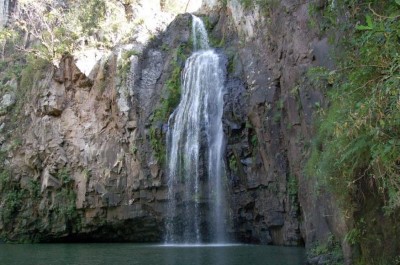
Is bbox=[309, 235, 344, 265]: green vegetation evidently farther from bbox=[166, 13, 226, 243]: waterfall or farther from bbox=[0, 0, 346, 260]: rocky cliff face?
bbox=[166, 13, 226, 243]: waterfall

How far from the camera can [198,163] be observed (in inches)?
647

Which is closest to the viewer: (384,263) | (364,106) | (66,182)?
(364,106)

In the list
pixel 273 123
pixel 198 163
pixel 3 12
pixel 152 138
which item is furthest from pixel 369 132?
pixel 3 12

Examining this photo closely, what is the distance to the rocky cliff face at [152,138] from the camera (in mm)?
12828

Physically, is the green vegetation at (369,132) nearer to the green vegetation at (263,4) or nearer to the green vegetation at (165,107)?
the green vegetation at (263,4)

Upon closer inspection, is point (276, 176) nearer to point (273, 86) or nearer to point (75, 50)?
point (273, 86)

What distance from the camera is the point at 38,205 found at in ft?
67.3

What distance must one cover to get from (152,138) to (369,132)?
529 inches

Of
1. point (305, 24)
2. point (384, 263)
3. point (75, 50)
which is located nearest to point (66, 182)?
point (75, 50)

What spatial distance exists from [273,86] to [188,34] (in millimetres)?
8057

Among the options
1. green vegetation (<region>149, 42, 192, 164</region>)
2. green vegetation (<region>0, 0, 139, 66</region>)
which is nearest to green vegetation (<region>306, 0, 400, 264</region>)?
green vegetation (<region>149, 42, 192, 164</region>)

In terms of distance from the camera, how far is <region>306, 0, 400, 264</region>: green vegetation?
15.7 feet

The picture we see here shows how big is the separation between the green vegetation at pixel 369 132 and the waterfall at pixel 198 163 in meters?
9.21

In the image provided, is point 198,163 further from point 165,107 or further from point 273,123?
point 273,123
